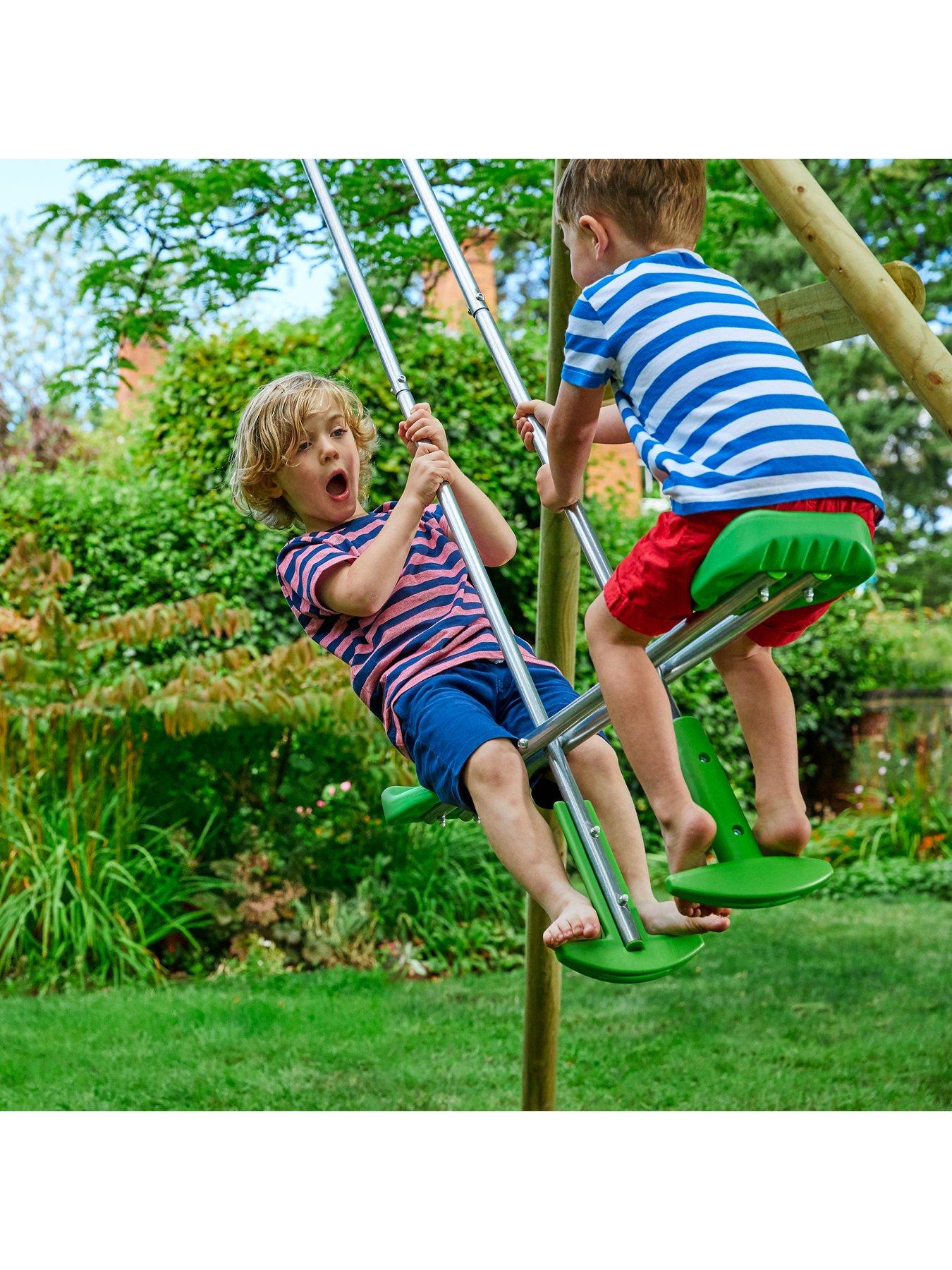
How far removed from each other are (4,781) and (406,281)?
260 centimetres

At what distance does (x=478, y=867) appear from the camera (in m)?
5.87

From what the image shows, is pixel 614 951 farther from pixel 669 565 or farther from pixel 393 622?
pixel 393 622

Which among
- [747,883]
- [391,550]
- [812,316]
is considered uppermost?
[812,316]

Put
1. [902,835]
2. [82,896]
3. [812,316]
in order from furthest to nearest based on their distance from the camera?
[902,835], [82,896], [812,316]

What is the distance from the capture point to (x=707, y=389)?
5.82ft

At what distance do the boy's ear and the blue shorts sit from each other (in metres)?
0.75

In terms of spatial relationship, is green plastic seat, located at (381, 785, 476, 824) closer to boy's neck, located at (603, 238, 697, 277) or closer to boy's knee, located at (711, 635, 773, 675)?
boy's knee, located at (711, 635, 773, 675)

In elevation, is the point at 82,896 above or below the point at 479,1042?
above

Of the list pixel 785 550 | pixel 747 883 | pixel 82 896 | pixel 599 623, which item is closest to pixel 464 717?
pixel 599 623

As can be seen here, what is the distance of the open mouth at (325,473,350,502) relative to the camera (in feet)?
8.36

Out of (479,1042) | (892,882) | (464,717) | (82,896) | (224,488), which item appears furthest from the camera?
(892,882)

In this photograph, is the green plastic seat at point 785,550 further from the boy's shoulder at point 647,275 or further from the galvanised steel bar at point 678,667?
the boy's shoulder at point 647,275

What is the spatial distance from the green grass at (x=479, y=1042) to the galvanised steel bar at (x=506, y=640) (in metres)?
2.73

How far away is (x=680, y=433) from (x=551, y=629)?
1.57 meters
